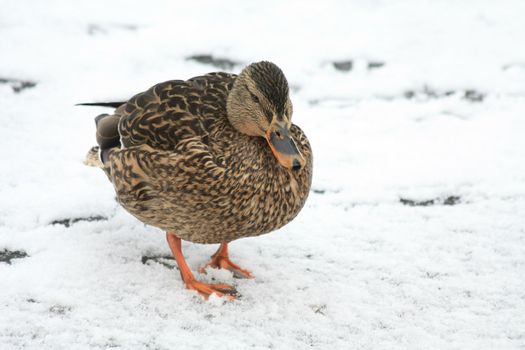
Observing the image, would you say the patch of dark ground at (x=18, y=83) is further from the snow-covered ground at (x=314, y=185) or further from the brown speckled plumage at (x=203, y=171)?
the brown speckled plumage at (x=203, y=171)

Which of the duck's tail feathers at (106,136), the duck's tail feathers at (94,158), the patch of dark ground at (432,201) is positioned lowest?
the patch of dark ground at (432,201)

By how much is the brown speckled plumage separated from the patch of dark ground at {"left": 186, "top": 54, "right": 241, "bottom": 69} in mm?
2653

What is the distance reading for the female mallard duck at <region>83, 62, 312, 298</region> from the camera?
326 cm

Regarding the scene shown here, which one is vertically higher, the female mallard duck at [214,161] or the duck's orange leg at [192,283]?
the female mallard duck at [214,161]

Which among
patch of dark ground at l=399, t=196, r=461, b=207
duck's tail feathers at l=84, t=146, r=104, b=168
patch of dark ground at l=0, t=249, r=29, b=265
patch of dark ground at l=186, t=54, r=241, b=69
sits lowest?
patch of dark ground at l=0, t=249, r=29, b=265

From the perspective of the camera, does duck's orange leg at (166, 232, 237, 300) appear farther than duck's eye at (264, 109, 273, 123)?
Yes

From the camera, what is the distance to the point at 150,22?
6980 millimetres

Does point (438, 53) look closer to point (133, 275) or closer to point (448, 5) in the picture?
point (448, 5)

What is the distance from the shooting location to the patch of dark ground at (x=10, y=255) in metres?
3.62

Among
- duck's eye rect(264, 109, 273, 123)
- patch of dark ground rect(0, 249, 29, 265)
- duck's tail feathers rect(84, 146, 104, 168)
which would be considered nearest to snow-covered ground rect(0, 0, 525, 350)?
patch of dark ground rect(0, 249, 29, 265)

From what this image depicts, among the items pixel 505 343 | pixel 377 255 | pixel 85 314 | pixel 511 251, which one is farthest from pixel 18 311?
pixel 511 251

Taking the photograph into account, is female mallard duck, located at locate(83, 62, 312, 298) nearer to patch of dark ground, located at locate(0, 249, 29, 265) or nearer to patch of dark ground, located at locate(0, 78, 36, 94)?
patch of dark ground, located at locate(0, 249, 29, 265)

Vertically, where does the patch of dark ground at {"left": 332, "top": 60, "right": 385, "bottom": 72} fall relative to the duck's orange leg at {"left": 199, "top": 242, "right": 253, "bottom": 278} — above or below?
above

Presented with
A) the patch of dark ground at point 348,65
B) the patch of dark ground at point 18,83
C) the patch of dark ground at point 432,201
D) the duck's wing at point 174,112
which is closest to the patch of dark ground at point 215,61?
the patch of dark ground at point 348,65
